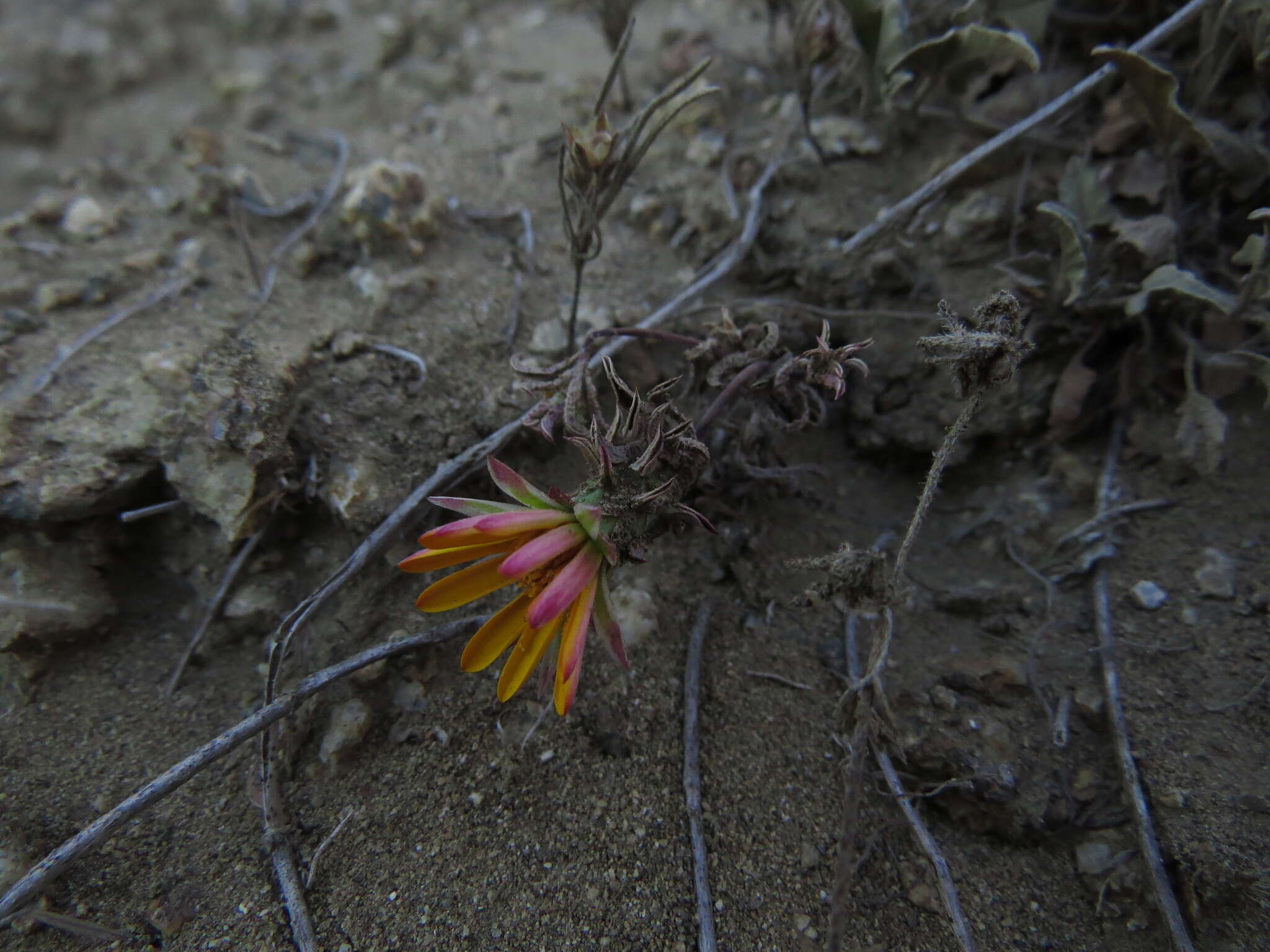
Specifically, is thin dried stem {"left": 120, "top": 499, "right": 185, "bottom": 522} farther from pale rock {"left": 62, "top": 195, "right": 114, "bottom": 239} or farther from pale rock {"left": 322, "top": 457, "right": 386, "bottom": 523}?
pale rock {"left": 62, "top": 195, "right": 114, "bottom": 239}

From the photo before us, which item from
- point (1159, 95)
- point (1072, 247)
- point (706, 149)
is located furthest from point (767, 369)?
point (1159, 95)

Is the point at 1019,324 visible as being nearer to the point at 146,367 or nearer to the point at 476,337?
the point at 476,337

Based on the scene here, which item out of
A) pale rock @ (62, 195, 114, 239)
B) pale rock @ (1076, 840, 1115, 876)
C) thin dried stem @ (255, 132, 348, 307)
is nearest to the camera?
pale rock @ (1076, 840, 1115, 876)

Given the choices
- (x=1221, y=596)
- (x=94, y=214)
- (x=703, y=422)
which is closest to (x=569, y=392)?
(x=703, y=422)

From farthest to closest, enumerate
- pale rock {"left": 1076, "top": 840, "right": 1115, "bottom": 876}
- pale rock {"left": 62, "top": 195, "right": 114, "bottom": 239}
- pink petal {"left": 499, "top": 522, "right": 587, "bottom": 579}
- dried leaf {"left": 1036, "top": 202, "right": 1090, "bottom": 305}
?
1. pale rock {"left": 62, "top": 195, "right": 114, "bottom": 239}
2. dried leaf {"left": 1036, "top": 202, "right": 1090, "bottom": 305}
3. pale rock {"left": 1076, "top": 840, "right": 1115, "bottom": 876}
4. pink petal {"left": 499, "top": 522, "right": 587, "bottom": 579}

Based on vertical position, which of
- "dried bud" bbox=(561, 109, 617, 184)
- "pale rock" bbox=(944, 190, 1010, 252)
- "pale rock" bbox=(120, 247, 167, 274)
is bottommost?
"pale rock" bbox=(944, 190, 1010, 252)

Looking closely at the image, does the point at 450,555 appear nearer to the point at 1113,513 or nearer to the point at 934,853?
the point at 934,853

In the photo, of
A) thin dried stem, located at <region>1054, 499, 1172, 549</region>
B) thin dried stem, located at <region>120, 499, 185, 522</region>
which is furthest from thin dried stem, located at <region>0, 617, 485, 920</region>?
thin dried stem, located at <region>1054, 499, 1172, 549</region>
